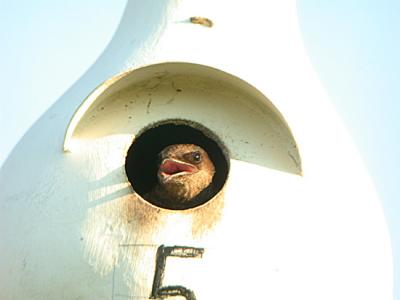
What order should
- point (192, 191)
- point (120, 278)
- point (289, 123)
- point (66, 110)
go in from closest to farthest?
point (120, 278) → point (289, 123) → point (66, 110) → point (192, 191)

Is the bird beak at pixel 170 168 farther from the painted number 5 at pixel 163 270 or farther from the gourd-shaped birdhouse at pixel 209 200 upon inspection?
the painted number 5 at pixel 163 270

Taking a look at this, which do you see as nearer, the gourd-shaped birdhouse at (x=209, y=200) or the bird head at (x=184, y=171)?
the gourd-shaped birdhouse at (x=209, y=200)

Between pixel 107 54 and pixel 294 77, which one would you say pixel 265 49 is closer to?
pixel 294 77

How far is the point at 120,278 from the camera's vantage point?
3.54 meters

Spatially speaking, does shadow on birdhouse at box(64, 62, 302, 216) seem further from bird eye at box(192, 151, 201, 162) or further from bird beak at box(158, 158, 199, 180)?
bird eye at box(192, 151, 201, 162)

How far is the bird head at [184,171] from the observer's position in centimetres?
425

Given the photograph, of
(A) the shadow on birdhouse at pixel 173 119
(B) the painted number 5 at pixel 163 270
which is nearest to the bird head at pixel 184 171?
(A) the shadow on birdhouse at pixel 173 119

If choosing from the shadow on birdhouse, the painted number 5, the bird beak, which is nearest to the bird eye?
the bird beak

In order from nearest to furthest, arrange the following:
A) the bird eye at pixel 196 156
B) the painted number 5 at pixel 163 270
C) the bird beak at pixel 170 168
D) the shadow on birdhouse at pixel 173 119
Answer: the painted number 5 at pixel 163 270
the shadow on birdhouse at pixel 173 119
the bird beak at pixel 170 168
the bird eye at pixel 196 156

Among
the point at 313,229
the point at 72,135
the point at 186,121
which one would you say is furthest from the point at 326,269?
the point at 72,135

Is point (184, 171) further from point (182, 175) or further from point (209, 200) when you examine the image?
point (209, 200)

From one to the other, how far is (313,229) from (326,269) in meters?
0.16

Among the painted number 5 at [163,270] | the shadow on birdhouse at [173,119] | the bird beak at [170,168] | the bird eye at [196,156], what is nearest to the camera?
the painted number 5 at [163,270]

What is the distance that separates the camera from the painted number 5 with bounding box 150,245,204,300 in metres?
3.51
